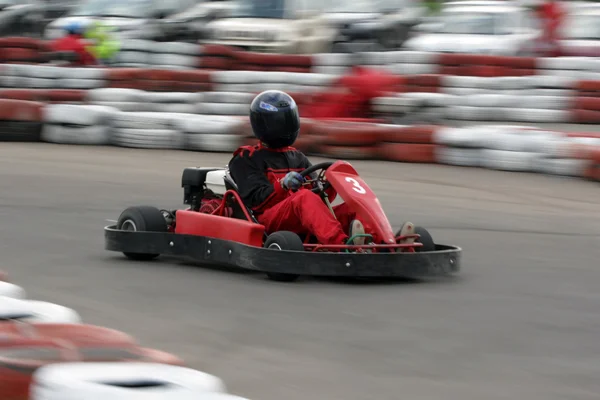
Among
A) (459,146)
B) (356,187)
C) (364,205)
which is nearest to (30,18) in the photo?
(459,146)

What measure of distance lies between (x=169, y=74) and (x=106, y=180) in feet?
15.8

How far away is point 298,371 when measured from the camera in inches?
160

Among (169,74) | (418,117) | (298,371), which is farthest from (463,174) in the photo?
(298,371)

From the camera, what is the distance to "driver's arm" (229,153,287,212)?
20.1ft

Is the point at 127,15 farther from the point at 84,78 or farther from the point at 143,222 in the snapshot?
the point at 143,222

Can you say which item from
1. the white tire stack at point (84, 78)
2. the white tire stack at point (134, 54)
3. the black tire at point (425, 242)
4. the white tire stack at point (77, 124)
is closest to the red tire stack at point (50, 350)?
the black tire at point (425, 242)

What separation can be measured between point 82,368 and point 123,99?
451 inches

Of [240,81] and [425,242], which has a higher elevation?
[240,81]

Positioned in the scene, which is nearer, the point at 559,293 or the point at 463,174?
the point at 559,293

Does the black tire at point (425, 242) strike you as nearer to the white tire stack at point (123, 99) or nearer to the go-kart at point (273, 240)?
the go-kart at point (273, 240)

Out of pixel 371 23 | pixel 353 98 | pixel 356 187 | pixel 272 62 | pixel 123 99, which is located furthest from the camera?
pixel 371 23

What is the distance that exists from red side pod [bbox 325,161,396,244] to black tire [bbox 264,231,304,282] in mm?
327

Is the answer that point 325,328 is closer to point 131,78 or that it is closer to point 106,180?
point 106,180

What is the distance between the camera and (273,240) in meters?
5.77
